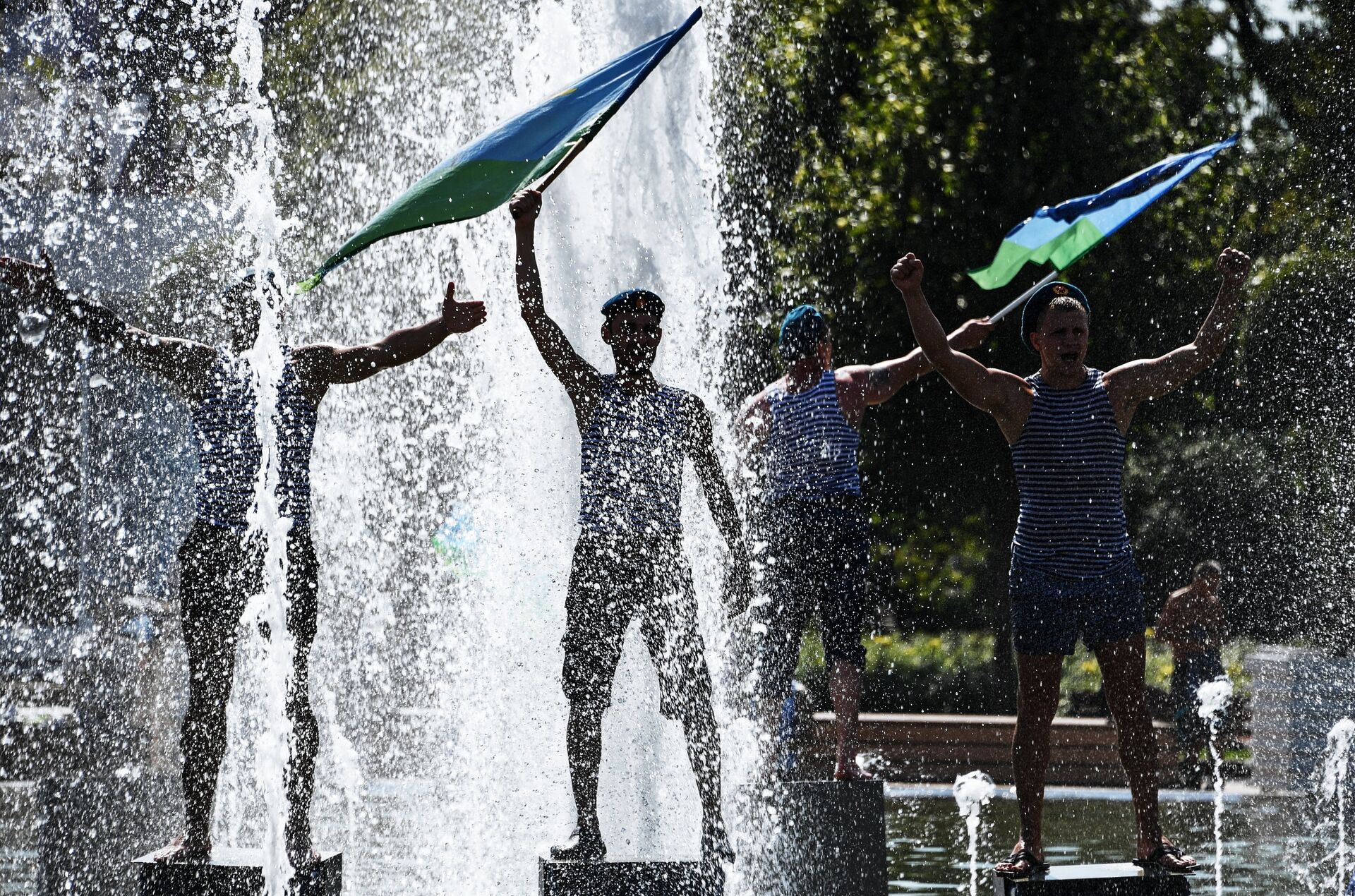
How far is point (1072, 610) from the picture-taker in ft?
15.5

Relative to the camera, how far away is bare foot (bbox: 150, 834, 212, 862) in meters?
4.55

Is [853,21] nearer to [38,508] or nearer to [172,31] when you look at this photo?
[172,31]

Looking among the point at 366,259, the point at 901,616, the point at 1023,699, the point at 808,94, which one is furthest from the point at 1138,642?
the point at 901,616

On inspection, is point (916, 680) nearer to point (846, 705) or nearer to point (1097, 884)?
point (846, 705)

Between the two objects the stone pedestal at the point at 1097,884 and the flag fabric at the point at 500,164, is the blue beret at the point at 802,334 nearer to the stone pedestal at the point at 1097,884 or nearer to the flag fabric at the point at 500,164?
the flag fabric at the point at 500,164

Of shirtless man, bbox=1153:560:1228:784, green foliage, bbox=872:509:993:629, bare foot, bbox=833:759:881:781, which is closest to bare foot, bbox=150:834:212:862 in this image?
bare foot, bbox=833:759:881:781

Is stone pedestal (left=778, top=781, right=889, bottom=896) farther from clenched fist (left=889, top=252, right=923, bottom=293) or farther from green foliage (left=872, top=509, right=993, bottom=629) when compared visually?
green foliage (left=872, top=509, right=993, bottom=629)

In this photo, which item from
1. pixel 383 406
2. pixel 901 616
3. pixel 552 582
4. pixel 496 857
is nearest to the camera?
pixel 496 857

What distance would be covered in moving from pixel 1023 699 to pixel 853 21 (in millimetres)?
12001

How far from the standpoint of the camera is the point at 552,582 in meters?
6.82

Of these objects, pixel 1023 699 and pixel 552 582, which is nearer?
pixel 1023 699

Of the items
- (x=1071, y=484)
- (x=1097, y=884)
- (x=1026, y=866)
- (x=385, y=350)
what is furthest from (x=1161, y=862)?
(x=385, y=350)

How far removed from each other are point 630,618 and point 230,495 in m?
1.30

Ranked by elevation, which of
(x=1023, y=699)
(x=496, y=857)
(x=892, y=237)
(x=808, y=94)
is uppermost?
(x=808, y=94)
